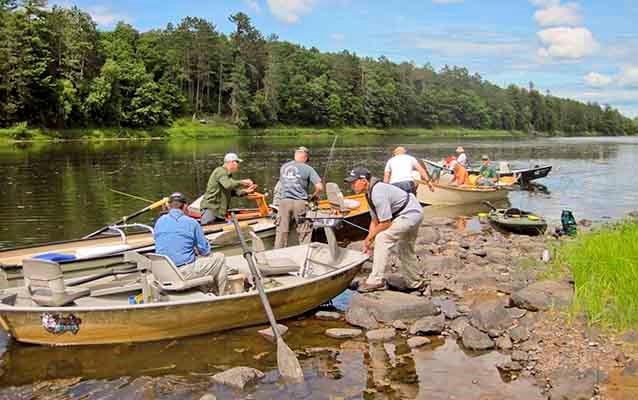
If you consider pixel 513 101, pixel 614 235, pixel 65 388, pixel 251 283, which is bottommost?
pixel 65 388

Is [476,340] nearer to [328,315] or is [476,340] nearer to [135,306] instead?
[328,315]

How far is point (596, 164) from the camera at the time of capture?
4162cm

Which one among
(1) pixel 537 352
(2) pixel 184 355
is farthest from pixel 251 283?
(1) pixel 537 352

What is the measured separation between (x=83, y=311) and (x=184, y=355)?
1261mm

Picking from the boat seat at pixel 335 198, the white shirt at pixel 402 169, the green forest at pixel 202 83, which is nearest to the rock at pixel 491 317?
the white shirt at pixel 402 169

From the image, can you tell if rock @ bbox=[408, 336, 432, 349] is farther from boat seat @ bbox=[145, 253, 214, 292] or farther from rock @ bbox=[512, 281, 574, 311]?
boat seat @ bbox=[145, 253, 214, 292]

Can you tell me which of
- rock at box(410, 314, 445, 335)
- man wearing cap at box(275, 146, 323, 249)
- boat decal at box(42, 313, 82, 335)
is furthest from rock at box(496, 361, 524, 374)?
man wearing cap at box(275, 146, 323, 249)

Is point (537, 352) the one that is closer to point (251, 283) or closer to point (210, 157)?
point (251, 283)

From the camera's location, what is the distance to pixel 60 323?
709 centimetres

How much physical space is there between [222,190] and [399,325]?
14.8ft

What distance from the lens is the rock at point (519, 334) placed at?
7172 mm

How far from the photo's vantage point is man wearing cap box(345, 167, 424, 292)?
27.4 feet

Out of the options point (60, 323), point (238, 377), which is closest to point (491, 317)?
point (238, 377)

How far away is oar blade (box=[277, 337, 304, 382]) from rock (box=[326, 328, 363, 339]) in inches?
46.3
